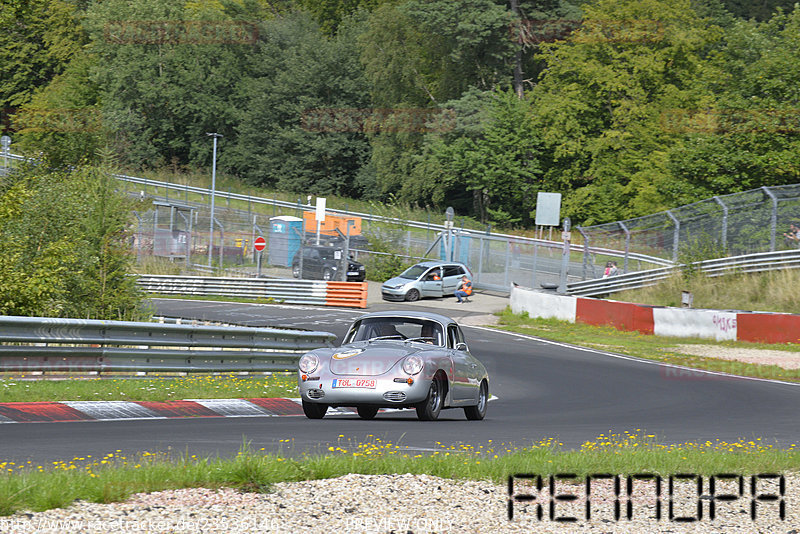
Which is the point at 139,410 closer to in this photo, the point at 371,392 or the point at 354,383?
the point at 354,383

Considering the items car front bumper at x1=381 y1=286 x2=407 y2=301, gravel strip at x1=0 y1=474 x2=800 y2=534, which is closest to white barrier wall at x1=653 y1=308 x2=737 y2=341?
car front bumper at x1=381 y1=286 x2=407 y2=301

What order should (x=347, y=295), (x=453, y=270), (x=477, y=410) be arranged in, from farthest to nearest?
1. (x=453, y=270)
2. (x=347, y=295)
3. (x=477, y=410)

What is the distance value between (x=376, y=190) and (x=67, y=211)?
64.3 metres

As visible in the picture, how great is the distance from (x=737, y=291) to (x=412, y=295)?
45.8 feet

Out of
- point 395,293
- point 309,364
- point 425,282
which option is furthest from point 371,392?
point 425,282

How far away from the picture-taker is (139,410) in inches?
490

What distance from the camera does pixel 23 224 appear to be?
2008 cm

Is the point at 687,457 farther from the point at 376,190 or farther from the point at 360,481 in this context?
the point at 376,190

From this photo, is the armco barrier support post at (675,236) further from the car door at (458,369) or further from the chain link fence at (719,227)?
the car door at (458,369)

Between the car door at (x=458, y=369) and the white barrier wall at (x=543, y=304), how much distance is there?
20.7 metres

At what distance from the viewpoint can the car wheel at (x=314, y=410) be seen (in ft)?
40.8

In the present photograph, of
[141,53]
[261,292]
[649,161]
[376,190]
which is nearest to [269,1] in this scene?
[141,53]

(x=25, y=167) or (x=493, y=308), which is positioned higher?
(x=25, y=167)

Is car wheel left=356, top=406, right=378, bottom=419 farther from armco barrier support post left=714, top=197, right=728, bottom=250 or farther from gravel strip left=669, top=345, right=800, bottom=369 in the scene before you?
armco barrier support post left=714, top=197, right=728, bottom=250
